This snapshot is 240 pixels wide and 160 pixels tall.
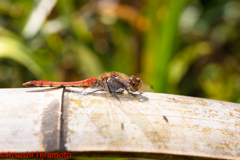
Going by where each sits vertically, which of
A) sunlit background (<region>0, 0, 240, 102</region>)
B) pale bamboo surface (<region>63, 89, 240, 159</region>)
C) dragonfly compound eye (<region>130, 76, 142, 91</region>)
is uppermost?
sunlit background (<region>0, 0, 240, 102</region>)

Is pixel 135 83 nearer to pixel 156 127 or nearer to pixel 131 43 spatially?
pixel 156 127

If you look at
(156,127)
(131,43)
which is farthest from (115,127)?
(131,43)

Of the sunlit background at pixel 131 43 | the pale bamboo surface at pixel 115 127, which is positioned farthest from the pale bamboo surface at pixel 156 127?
the sunlit background at pixel 131 43

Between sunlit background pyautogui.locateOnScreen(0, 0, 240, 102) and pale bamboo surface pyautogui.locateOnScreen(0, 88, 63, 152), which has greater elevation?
sunlit background pyautogui.locateOnScreen(0, 0, 240, 102)

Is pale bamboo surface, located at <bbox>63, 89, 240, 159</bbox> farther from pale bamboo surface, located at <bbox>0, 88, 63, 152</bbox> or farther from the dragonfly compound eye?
the dragonfly compound eye

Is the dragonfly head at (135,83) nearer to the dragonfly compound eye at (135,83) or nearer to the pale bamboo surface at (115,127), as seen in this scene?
the dragonfly compound eye at (135,83)

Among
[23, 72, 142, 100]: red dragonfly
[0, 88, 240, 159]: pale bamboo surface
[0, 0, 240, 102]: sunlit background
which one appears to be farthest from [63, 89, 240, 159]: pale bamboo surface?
[0, 0, 240, 102]: sunlit background
